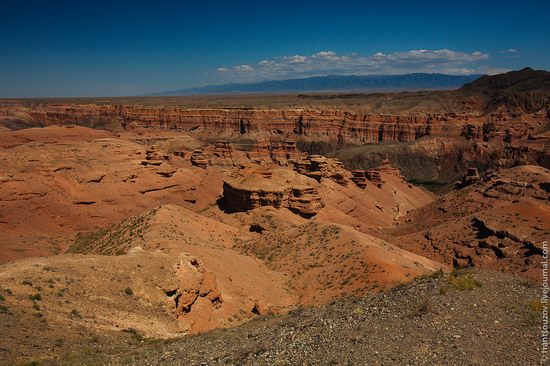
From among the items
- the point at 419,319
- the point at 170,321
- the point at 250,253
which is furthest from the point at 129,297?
the point at 250,253

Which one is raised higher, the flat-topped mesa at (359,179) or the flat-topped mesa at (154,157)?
the flat-topped mesa at (154,157)

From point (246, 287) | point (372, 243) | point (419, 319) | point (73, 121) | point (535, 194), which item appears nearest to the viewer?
point (419, 319)

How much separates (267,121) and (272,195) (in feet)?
355

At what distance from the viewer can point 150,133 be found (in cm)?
11500

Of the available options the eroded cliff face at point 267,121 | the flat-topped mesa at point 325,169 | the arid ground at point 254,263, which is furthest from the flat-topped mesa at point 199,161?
the eroded cliff face at point 267,121

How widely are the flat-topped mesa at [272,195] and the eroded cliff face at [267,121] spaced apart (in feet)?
323

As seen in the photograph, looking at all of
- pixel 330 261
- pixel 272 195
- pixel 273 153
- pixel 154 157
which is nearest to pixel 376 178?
pixel 272 195

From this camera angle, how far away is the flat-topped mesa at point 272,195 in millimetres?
43906

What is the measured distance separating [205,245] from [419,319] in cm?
2030

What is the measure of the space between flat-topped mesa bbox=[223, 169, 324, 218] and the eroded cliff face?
98.6 meters

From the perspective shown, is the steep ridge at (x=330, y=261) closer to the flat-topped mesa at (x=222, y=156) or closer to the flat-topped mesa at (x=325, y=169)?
the flat-topped mesa at (x=325, y=169)

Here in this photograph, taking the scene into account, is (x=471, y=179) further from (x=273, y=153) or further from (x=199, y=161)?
(x=273, y=153)

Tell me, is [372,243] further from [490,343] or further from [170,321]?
[490,343]

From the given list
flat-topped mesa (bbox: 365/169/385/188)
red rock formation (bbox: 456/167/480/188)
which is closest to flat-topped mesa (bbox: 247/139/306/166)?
flat-topped mesa (bbox: 365/169/385/188)
